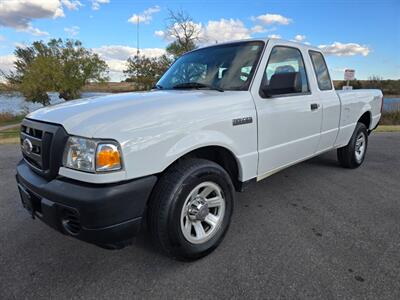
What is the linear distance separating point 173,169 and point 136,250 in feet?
3.12

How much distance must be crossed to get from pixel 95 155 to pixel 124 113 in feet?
1.27

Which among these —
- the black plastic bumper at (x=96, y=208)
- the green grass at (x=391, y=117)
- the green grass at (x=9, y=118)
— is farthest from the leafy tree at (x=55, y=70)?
the black plastic bumper at (x=96, y=208)

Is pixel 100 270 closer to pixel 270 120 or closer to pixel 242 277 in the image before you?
pixel 242 277

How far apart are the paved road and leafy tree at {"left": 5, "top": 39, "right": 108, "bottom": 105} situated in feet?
86.9

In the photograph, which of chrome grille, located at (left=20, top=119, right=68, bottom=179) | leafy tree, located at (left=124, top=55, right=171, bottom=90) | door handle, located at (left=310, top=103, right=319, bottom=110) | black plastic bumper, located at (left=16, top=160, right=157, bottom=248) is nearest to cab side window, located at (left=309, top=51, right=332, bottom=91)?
door handle, located at (left=310, top=103, right=319, bottom=110)

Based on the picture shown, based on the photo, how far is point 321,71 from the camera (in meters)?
4.11

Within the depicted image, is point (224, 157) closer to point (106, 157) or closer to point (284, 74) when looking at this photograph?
point (284, 74)

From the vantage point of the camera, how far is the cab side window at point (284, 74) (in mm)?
2977

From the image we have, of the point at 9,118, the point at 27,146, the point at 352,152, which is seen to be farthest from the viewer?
the point at 9,118

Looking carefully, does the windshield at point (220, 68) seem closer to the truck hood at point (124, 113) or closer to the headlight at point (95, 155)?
the truck hood at point (124, 113)

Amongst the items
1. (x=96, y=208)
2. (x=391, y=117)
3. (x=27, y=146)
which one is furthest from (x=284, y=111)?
(x=391, y=117)

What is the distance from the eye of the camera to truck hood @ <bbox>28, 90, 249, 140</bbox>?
2.01 metres

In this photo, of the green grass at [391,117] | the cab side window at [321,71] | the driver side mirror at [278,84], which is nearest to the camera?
the driver side mirror at [278,84]

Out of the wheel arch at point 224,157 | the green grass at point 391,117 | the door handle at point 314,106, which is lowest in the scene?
the green grass at point 391,117
